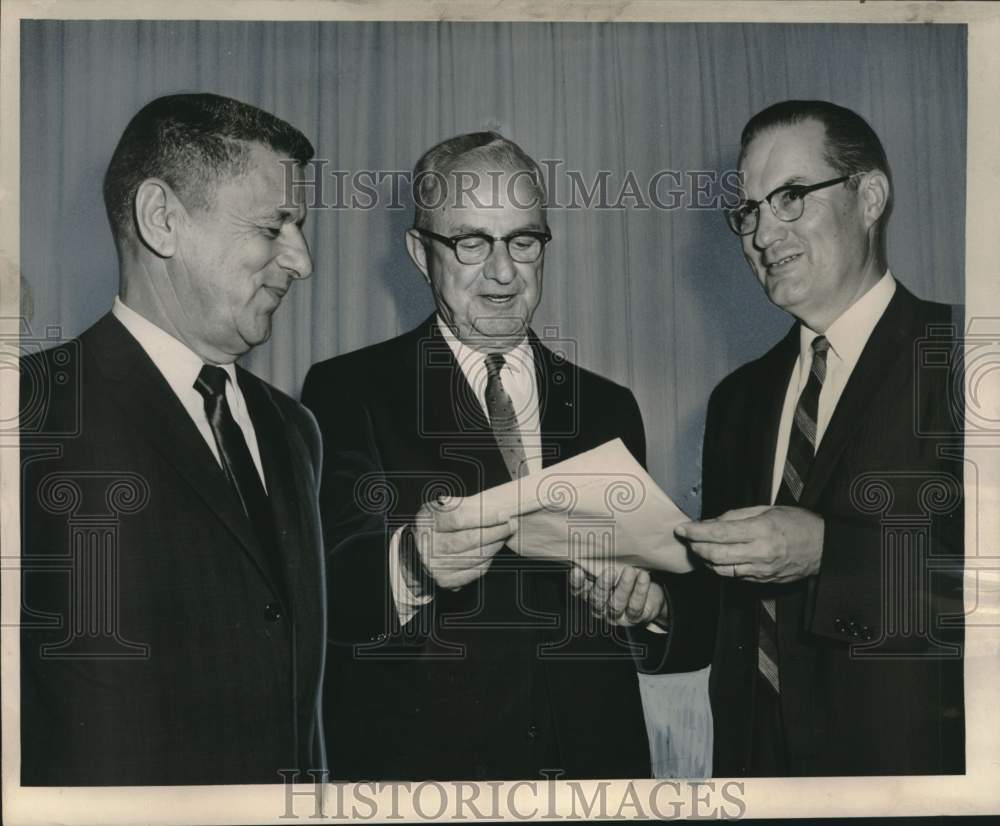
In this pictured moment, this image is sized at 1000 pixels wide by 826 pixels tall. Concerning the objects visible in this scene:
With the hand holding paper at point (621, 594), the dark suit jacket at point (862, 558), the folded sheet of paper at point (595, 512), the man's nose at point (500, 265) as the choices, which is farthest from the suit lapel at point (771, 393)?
the man's nose at point (500, 265)

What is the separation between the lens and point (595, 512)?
2.38 m

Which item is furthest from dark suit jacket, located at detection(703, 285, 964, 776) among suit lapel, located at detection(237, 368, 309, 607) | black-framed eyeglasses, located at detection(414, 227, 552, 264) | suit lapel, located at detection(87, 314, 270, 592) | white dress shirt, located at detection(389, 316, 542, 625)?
suit lapel, located at detection(87, 314, 270, 592)

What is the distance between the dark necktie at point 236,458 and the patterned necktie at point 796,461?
100 cm

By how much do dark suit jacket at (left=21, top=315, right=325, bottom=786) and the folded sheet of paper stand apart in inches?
16.5

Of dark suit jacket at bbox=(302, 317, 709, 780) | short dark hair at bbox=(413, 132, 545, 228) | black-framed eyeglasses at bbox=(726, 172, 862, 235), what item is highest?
short dark hair at bbox=(413, 132, 545, 228)

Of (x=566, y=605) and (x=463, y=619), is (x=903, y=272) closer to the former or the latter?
(x=566, y=605)

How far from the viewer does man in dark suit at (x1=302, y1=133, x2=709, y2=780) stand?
2.37 m

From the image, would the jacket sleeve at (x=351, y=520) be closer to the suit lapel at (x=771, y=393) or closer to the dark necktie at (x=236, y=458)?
the dark necktie at (x=236, y=458)

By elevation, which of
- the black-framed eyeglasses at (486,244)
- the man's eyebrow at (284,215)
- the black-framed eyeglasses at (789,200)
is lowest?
the black-framed eyeglasses at (486,244)

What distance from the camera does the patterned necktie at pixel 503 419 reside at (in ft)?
7.79

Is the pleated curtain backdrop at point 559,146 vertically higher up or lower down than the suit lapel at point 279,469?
higher up

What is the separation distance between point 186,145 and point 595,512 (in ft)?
3.62

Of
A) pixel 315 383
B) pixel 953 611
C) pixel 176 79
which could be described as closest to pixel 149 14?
pixel 176 79

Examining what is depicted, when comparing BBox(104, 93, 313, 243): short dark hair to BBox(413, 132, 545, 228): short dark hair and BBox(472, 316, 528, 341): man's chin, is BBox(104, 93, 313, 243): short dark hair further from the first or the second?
BBox(472, 316, 528, 341): man's chin
